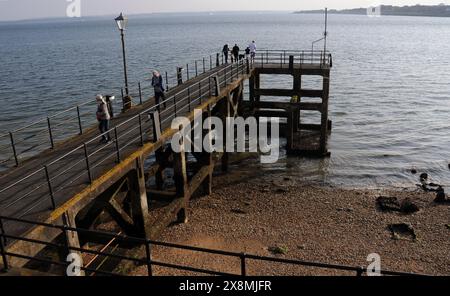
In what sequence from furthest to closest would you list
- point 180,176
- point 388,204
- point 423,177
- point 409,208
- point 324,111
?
point 324,111, point 423,177, point 388,204, point 409,208, point 180,176

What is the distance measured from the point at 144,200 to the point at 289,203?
9.24 m

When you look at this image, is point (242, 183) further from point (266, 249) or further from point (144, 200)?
point (144, 200)

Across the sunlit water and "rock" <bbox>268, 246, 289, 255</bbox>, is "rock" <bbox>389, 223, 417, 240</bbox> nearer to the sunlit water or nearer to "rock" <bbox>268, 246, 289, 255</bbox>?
"rock" <bbox>268, 246, 289, 255</bbox>

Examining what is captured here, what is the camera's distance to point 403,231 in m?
16.7

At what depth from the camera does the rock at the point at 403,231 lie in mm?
16266

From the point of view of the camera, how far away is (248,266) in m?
13.8

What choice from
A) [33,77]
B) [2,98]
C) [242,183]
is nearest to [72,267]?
[242,183]

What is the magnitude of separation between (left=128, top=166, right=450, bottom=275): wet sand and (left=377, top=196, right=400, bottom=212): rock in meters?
0.33

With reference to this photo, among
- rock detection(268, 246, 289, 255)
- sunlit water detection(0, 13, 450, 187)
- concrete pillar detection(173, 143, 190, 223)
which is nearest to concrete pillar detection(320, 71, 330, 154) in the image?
sunlit water detection(0, 13, 450, 187)

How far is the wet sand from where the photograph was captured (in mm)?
14336

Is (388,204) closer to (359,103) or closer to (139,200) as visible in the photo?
(139,200)

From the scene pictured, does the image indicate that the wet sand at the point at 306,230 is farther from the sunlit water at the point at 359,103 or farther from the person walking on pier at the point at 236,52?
the person walking on pier at the point at 236,52

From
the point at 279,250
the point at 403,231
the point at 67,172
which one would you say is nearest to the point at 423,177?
the point at 403,231

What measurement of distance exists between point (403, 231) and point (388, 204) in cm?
266
